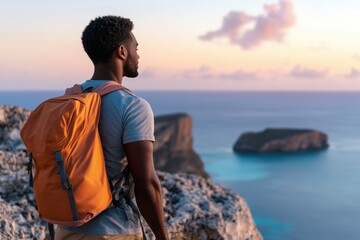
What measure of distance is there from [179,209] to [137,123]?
481cm

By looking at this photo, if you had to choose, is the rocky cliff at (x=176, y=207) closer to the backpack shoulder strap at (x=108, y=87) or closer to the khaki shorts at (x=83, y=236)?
the khaki shorts at (x=83, y=236)

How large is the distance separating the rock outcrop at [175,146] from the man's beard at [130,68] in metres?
85.0

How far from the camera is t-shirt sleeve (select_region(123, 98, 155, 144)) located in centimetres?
290

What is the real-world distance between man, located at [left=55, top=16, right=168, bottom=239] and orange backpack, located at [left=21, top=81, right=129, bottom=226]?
0.10 meters

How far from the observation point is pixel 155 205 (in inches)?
120

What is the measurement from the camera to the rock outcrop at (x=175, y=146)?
9031 cm

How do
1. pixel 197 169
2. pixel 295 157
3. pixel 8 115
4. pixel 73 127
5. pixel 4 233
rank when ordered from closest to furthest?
pixel 73 127 → pixel 4 233 → pixel 8 115 → pixel 197 169 → pixel 295 157

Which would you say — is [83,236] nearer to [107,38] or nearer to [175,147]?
[107,38]

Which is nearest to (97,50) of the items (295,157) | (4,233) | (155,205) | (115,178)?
(115,178)

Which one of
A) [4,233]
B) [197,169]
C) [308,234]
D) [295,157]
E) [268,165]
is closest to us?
[4,233]

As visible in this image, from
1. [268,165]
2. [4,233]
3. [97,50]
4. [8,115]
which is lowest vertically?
[268,165]

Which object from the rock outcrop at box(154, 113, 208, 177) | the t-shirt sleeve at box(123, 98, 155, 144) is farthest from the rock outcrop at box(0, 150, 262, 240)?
the rock outcrop at box(154, 113, 208, 177)

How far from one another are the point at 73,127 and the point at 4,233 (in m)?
3.49

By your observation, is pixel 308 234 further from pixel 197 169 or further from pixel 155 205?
pixel 155 205
